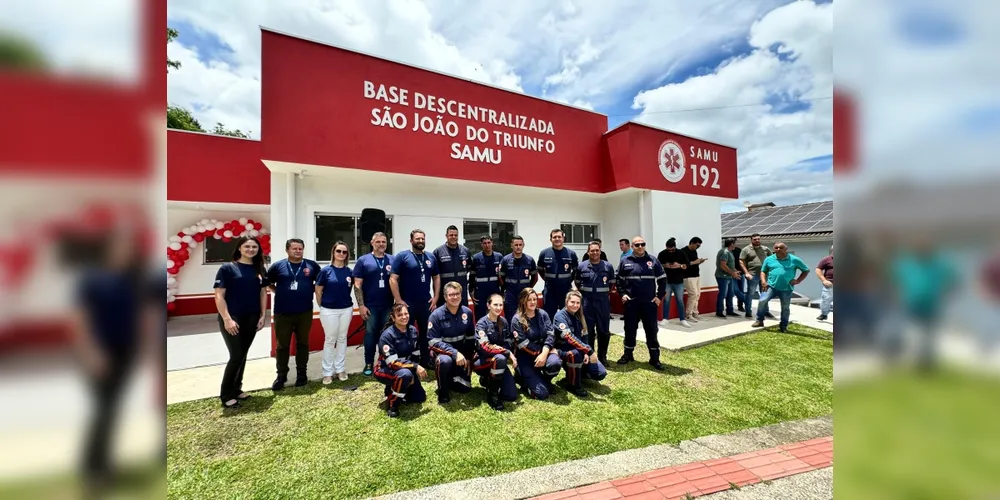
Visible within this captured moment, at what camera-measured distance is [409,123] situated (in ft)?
21.2

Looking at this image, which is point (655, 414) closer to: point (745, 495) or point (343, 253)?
point (745, 495)

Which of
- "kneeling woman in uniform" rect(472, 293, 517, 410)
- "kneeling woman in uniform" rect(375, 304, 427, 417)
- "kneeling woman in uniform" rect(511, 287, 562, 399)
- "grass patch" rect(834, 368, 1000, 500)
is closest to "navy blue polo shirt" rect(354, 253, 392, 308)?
"kneeling woman in uniform" rect(375, 304, 427, 417)

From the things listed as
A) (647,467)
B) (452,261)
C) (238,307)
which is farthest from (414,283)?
(647,467)

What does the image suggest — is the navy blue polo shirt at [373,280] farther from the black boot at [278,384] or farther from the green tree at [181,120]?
the green tree at [181,120]

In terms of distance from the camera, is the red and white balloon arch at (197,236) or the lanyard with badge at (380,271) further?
the red and white balloon arch at (197,236)

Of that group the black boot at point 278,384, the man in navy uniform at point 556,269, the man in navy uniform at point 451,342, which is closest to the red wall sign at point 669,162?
the man in navy uniform at point 556,269

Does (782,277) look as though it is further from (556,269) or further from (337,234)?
(337,234)

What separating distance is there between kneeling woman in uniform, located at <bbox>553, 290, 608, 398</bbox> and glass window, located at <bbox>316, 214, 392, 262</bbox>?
143 inches

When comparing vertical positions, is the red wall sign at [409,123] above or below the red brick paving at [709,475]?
above

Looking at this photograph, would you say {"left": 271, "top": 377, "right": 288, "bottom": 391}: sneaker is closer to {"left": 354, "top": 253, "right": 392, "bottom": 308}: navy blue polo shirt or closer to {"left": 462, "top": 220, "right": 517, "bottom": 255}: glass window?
{"left": 354, "top": 253, "right": 392, "bottom": 308}: navy blue polo shirt

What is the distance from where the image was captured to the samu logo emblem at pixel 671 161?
28.1 feet

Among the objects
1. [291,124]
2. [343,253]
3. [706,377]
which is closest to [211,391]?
[343,253]

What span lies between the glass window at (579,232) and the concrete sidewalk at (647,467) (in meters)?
5.82

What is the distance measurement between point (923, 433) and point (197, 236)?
10739mm
